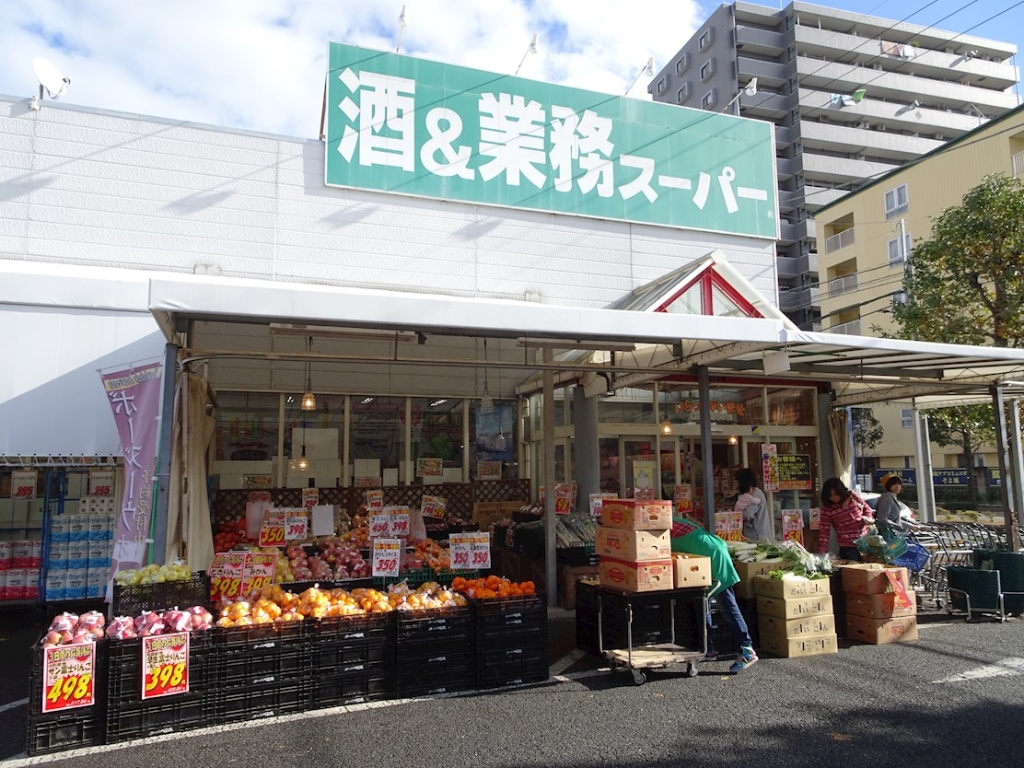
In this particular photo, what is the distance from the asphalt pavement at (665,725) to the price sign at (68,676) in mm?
339

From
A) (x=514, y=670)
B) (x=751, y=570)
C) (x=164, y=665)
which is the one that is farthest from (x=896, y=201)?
(x=164, y=665)

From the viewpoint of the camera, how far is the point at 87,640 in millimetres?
4566

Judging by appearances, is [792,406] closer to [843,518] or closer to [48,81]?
[843,518]

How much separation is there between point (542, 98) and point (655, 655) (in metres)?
8.57

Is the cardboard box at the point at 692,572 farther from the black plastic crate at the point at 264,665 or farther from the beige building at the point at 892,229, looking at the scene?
the beige building at the point at 892,229

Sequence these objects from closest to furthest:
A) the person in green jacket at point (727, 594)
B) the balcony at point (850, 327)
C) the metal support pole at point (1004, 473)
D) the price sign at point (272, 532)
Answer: the person in green jacket at point (727, 594)
the price sign at point (272, 532)
the metal support pole at point (1004, 473)
the balcony at point (850, 327)

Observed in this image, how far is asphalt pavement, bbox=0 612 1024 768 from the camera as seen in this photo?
4332 mm

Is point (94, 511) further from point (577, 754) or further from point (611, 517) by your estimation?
point (577, 754)

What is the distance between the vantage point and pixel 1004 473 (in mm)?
9008

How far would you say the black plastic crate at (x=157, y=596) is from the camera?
5.34m

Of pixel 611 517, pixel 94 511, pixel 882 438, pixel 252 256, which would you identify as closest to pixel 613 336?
pixel 611 517

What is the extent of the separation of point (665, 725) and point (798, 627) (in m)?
2.26

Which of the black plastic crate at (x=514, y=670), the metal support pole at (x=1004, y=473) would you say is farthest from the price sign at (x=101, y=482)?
the metal support pole at (x=1004, y=473)

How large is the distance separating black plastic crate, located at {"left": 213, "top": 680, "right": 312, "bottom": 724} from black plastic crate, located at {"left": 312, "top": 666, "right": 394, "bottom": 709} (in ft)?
0.30
